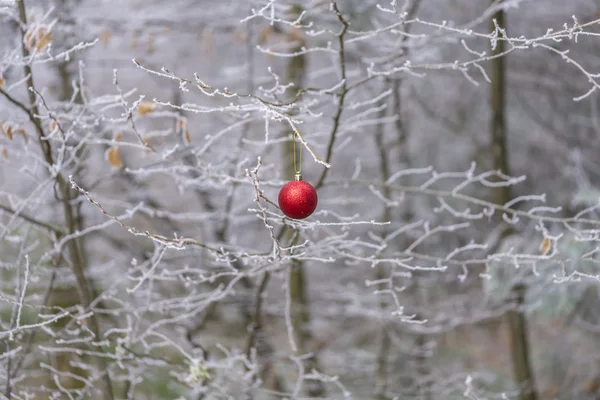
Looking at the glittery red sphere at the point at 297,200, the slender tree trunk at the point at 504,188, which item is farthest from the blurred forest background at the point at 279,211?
the glittery red sphere at the point at 297,200

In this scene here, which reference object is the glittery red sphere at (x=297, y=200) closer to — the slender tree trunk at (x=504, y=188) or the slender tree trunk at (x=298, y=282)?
the slender tree trunk at (x=298, y=282)

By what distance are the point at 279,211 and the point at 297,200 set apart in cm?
217

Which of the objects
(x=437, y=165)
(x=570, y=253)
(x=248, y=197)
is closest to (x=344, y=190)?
(x=437, y=165)

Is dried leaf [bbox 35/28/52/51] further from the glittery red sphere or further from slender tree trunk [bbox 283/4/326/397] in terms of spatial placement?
slender tree trunk [bbox 283/4/326/397]

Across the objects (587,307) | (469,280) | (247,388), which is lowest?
(247,388)

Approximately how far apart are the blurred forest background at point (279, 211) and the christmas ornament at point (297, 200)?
0.55 feet

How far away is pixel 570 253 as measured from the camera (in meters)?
3.69

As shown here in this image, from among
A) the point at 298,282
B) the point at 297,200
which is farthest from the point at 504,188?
the point at 297,200

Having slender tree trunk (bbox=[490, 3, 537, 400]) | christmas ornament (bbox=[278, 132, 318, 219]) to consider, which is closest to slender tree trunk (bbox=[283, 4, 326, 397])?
slender tree trunk (bbox=[490, 3, 537, 400])

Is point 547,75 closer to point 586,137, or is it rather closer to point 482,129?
point 586,137

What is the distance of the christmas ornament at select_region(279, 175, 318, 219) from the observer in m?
1.35

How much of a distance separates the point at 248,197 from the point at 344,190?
3.35 meters

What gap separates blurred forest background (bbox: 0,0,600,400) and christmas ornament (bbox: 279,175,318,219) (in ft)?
0.55

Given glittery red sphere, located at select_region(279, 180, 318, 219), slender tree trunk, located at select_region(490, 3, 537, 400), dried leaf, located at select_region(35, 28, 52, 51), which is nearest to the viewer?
glittery red sphere, located at select_region(279, 180, 318, 219)
